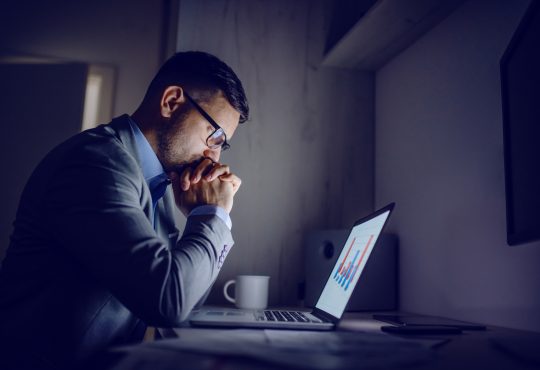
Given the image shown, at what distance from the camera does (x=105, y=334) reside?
959 mm

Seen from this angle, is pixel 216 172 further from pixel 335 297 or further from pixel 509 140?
pixel 509 140

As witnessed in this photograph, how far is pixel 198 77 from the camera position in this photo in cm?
133

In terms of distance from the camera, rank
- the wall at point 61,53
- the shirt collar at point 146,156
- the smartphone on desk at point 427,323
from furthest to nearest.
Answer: the wall at point 61,53
the shirt collar at point 146,156
the smartphone on desk at point 427,323

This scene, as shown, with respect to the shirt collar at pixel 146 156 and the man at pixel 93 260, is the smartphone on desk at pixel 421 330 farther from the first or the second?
the shirt collar at pixel 146 156

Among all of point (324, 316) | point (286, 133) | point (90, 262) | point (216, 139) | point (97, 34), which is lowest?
point (324, 316)

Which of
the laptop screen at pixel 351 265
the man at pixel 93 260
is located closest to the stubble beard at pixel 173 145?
the man at pixel 93 260

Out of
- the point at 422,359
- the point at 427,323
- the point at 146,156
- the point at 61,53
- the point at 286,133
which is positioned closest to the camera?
the point at 422,359

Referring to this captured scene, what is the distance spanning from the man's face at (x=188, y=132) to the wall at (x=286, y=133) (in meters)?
0.38

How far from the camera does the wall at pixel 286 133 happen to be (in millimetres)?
1725

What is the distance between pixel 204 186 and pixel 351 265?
17.0 inches

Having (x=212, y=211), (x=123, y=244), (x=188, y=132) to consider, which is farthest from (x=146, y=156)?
(x=123, y=244)

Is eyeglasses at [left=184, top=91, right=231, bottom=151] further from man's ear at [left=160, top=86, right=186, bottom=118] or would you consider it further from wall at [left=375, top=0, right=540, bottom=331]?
wall at [left=375, top=0, right=540, bottom=331]

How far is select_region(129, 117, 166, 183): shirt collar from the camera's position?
1.22m

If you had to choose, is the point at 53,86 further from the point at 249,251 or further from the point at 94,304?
the point at 94,304
